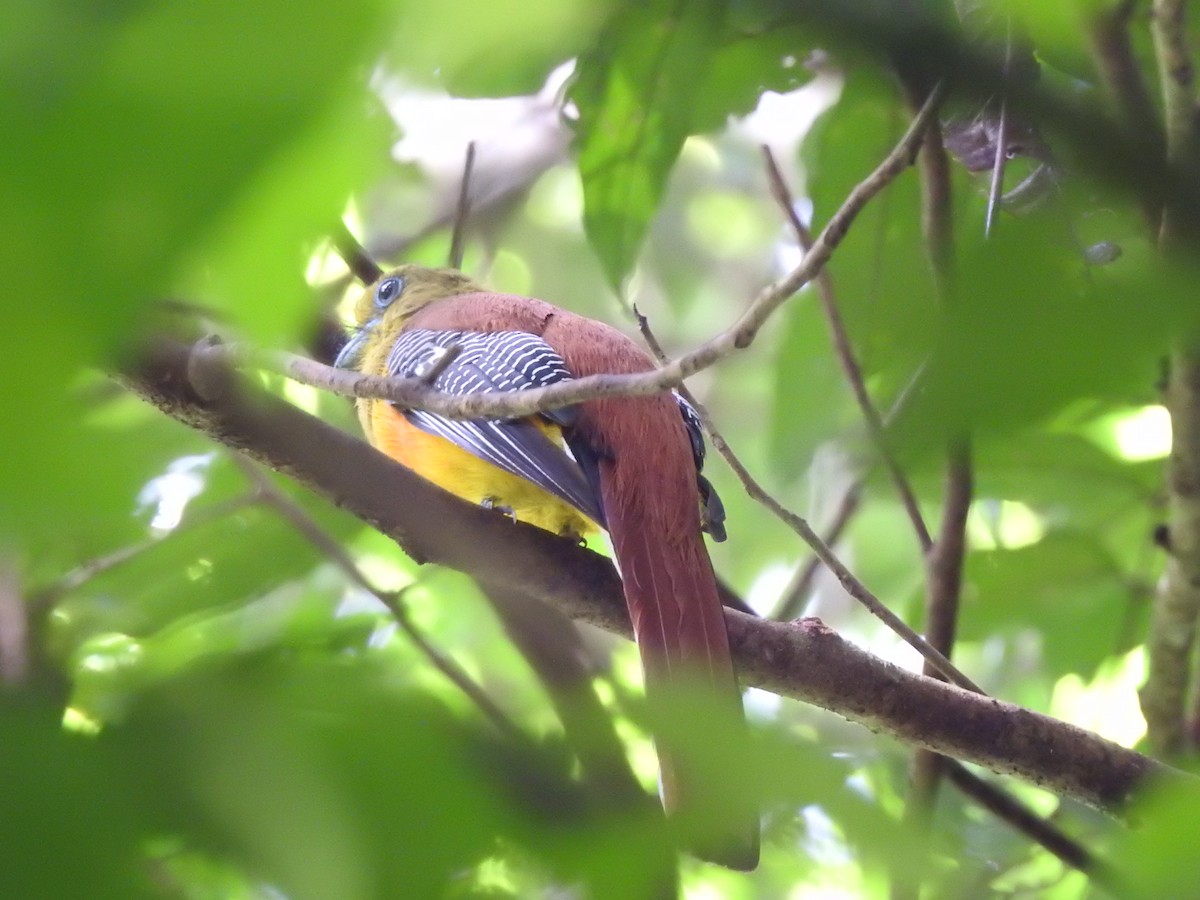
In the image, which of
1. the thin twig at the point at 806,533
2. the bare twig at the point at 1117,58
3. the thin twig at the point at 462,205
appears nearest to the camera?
the bare twig at the point at 1117,58

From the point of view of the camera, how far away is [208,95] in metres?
0.40

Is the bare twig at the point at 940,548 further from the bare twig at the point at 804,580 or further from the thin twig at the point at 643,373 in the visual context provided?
the thin twig at the point at 643,373

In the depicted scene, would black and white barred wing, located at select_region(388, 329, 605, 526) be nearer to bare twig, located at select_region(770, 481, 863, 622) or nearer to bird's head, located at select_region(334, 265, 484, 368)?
bird's head, located at select_region(334, 265, 484, 368)

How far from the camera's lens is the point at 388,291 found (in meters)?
4.39

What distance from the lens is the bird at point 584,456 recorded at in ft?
8.57

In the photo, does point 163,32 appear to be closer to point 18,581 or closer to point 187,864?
point 187,864

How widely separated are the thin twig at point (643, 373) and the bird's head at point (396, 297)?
7.67 feet

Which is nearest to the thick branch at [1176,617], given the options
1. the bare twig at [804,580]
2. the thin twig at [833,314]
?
the thin twig at [833,314]

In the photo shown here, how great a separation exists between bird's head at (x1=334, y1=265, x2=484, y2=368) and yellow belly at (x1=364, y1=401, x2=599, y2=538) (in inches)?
32.2

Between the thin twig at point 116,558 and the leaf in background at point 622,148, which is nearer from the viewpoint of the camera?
the thin twig at point 116,558

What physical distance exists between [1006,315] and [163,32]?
271 mm

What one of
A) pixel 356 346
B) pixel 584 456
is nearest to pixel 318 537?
pixel 584 456

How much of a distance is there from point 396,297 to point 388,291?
4 cm

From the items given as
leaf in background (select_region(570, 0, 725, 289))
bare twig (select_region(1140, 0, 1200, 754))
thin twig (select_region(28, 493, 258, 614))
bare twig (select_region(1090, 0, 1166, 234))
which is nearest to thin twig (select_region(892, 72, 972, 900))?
bare twig (select_region(1140, 0, 1200, 754))
